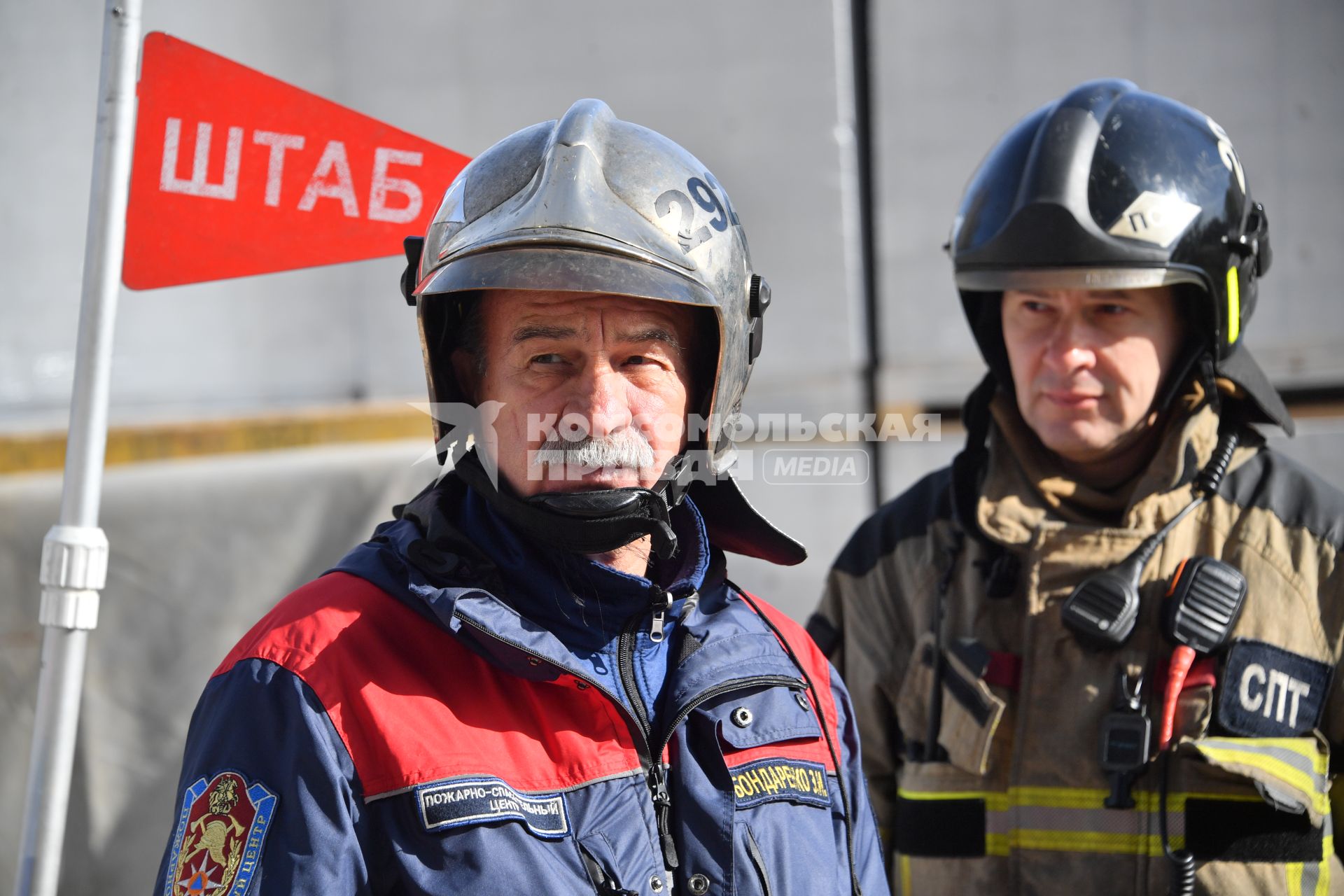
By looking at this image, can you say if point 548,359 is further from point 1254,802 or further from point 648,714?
point 1254,802

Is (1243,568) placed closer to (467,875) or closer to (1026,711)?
(1026,711)

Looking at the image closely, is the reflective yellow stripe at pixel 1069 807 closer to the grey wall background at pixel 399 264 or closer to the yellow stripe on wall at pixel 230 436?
the grey wall background at pixel 399 264

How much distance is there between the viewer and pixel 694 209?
180cm

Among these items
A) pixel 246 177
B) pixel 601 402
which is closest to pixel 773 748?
pixel 601 402

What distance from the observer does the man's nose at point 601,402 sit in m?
1.62

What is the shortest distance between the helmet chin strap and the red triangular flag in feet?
2.59

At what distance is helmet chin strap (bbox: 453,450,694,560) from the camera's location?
5.08ft

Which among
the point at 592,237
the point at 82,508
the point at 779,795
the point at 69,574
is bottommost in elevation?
the point at 779,795

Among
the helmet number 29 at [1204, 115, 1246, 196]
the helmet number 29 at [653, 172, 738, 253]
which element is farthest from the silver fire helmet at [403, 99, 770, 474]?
the helmet number 29 at [1204, 115, 1246, 196]

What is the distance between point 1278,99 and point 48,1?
355 cm

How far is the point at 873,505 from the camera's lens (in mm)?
3607

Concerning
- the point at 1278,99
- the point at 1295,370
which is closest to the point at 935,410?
the point at 1295,370

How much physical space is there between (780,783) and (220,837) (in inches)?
28.6

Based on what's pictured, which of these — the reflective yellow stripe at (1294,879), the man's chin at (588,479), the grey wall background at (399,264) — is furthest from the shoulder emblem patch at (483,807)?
the grey wall background at (399,264)
